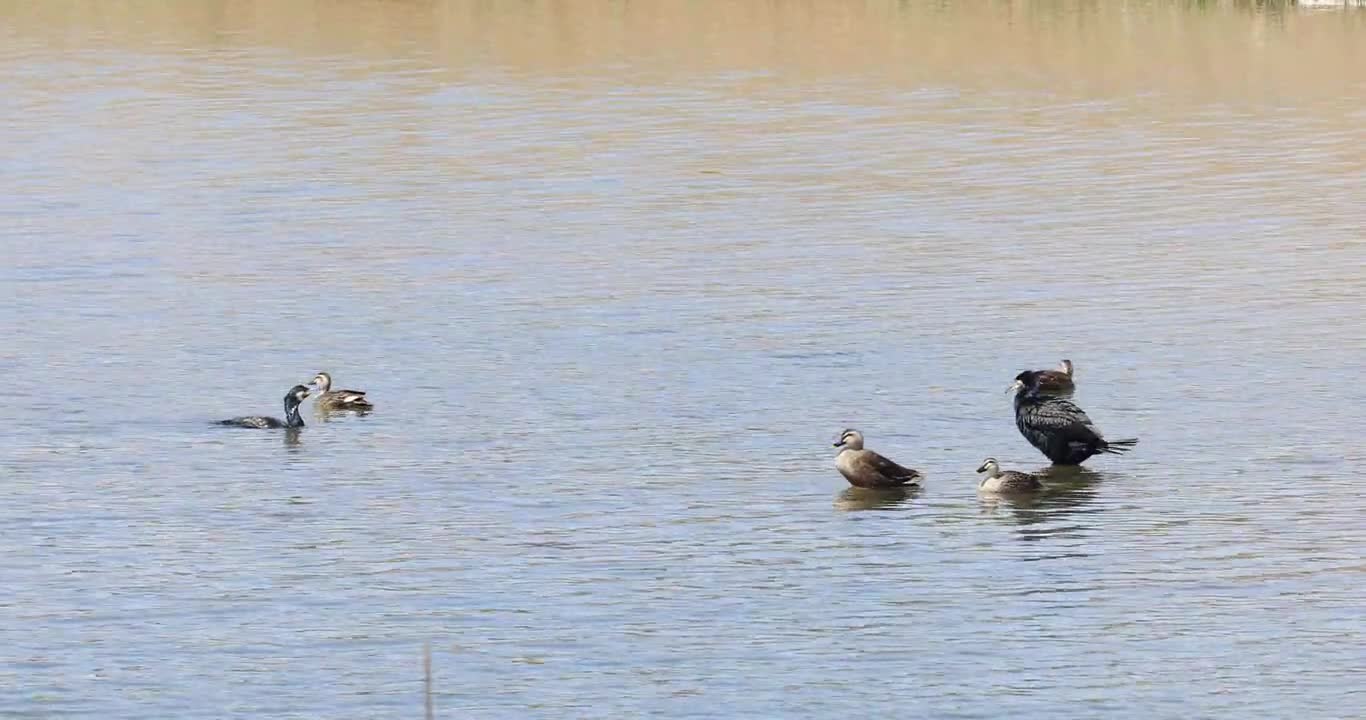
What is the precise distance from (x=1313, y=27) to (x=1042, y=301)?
24.0 m

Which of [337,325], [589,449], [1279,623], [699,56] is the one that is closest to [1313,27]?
[699,56]

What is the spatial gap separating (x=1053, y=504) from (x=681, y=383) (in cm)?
444

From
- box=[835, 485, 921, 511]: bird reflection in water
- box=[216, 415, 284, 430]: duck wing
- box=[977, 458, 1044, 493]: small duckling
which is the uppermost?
box=[216, 415, 284, 430]: duck wing

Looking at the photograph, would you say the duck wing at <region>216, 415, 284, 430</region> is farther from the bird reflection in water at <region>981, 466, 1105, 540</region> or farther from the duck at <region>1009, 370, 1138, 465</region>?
the bird reflection in water at <region>981, 466, 1105, 540</region>

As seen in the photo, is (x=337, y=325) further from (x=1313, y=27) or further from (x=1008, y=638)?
(x=1313, y=27)

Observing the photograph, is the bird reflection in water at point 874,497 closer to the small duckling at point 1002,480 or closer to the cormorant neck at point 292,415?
the small duckling at point 1002,480

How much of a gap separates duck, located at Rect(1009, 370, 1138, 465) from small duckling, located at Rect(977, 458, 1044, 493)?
97cm

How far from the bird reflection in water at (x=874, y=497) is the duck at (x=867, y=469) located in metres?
0.04

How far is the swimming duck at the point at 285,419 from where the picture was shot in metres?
19.0

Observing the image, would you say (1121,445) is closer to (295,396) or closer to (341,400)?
(341,400)

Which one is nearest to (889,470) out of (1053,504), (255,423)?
(1053,504)

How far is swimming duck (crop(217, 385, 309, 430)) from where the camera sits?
62.4 feet

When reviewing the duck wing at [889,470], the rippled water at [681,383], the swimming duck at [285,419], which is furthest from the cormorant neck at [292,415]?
the duck wing at [889,470]

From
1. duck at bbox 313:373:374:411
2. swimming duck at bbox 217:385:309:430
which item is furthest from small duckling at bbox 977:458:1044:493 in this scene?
swimming duck at bbox 217:385:309:430
